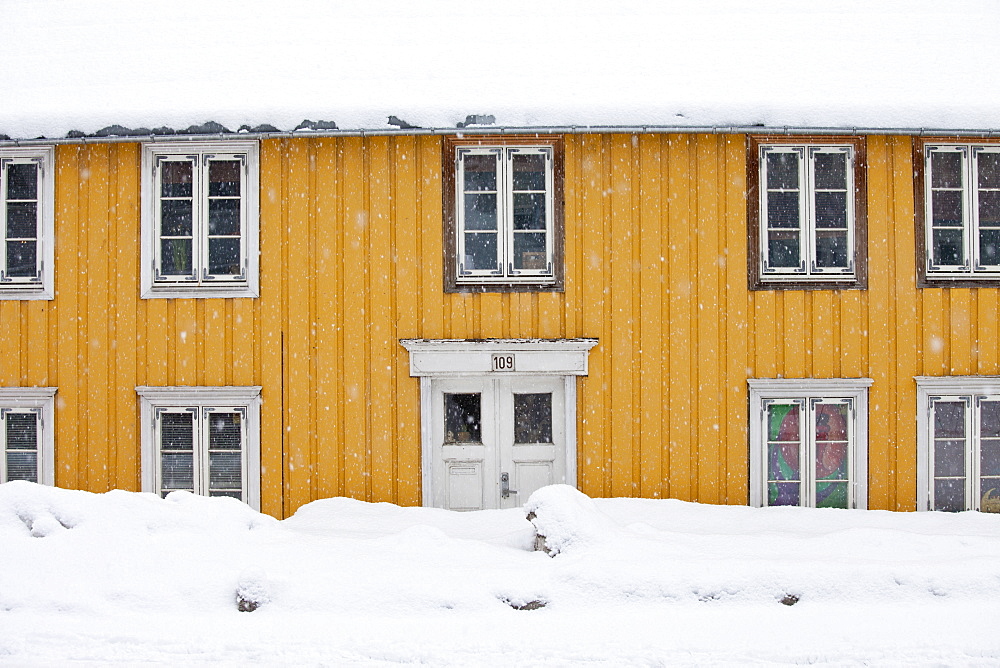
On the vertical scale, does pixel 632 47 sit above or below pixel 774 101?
above

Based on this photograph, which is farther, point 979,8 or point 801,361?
point 979,8

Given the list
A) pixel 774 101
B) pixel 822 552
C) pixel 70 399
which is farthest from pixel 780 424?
pixel 70 399

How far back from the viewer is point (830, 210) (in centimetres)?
720

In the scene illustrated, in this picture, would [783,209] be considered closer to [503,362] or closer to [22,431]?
[503,362]

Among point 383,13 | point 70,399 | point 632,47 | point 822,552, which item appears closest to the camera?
point 822,552

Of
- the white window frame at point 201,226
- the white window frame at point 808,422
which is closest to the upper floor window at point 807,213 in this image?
the white window frame at point 808,422

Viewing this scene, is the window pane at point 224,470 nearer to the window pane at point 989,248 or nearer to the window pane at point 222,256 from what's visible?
the window pane at point 222,256

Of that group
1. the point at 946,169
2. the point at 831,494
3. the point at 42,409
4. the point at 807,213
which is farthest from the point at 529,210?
the point at 42,409

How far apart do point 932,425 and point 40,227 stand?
1032cm

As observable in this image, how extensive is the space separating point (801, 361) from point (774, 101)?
285 centimetres

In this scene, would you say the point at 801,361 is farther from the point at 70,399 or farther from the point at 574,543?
the point at 70,399

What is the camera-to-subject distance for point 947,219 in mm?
7227

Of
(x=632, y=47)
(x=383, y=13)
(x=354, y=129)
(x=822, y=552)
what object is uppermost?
(x=383, y=13)

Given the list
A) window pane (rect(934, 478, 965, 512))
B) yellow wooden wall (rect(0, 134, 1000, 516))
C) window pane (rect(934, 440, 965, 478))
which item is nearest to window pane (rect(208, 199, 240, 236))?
yellow wooden wall (rect(0, 134, 1000, 516))
